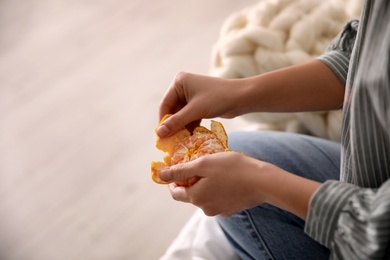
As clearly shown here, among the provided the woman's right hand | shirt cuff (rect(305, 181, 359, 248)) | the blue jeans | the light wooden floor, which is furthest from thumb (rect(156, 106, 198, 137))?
the light wooden floor

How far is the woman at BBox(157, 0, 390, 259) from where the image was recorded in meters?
0.52

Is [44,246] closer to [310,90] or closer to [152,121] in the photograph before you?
[152,121]

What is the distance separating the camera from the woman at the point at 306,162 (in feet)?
1.71

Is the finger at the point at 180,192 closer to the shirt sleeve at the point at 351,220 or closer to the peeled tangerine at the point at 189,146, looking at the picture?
the peeled tangerine at the point at 189,146

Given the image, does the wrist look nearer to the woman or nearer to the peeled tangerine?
the woman

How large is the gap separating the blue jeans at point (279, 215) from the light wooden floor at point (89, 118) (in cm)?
54

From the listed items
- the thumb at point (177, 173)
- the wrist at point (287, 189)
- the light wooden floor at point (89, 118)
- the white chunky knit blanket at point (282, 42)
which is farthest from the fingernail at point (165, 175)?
the light wooden floor at point (89, 118)

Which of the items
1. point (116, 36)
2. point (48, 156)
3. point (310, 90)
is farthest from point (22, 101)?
point (310, 90)

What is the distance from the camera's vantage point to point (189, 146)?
2.40ft

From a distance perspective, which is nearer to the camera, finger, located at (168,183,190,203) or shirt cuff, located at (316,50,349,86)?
finger, located at (168,183,190,203)

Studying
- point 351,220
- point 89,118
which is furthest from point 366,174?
point 89,118

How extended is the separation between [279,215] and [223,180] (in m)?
0.18

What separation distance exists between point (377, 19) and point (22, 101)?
1608 millimetres

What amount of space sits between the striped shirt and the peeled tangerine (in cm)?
20
